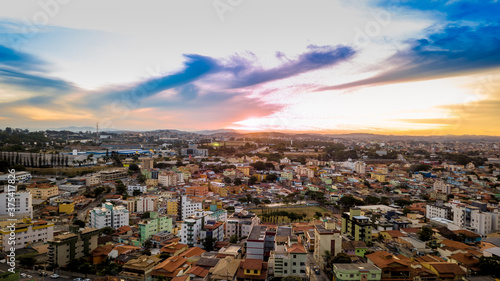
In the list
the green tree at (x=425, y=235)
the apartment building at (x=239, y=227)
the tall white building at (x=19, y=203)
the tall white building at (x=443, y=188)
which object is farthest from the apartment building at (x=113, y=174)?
the tall white building at (x=443, y=188)

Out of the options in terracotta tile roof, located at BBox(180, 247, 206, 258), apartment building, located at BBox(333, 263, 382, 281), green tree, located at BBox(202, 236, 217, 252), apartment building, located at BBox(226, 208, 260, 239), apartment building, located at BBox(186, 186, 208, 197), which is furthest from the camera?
apartment building, located at BBox(186, 186, 208, 197)

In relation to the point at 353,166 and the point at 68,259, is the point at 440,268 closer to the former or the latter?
the point at 68,259

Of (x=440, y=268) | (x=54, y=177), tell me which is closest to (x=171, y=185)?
(x=54, y=177)

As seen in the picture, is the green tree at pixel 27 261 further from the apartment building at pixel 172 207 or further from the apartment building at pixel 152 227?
the apartment building at pixel 172 207

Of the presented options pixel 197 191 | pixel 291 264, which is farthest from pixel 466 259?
pixel 197 191

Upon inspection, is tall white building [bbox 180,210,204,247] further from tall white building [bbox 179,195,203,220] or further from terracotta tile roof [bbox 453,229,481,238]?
terracotta tile roof [bbox 453,229,481,238]

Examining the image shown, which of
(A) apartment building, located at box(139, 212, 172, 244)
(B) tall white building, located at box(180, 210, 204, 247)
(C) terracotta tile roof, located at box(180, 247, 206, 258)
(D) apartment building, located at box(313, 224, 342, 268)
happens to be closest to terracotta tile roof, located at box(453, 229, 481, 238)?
(D) apartment building, located at box(313, 224, 342, 268)
